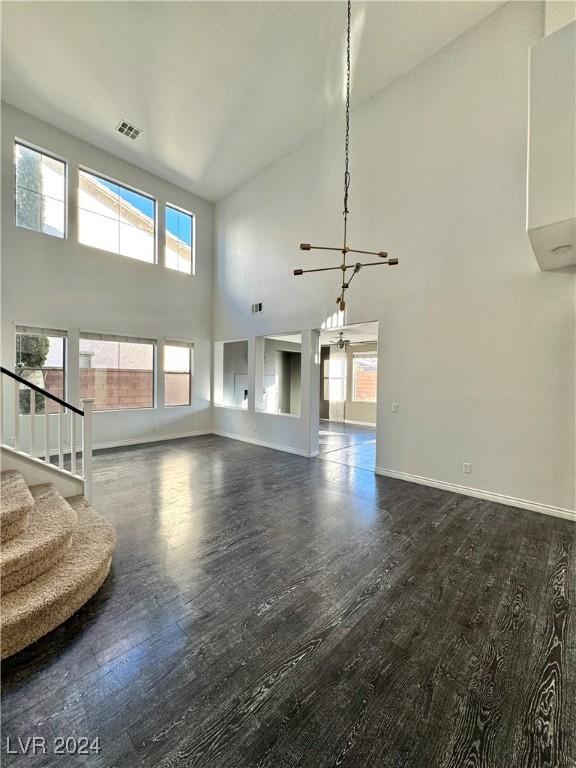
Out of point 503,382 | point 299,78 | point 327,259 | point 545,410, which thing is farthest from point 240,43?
point 545,410

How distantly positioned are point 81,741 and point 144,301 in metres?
6.92

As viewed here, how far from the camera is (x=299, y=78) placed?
4.61 metres

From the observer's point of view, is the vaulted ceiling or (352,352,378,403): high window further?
(352,352,378,403): high window

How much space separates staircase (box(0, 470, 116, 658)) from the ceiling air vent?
6.06m

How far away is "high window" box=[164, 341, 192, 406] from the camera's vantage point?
7.34m

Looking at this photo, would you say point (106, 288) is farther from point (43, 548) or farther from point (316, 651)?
point (316, 651)

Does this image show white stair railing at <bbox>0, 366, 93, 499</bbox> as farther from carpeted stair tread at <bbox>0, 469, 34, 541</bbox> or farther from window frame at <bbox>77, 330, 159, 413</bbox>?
window frame at <bbox>77, 330, 159, 413</bbox>

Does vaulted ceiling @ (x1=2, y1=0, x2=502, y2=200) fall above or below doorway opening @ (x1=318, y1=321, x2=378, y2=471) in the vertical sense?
above

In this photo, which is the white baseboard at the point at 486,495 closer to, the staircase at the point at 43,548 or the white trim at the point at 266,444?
the white trim at the point at 266,444

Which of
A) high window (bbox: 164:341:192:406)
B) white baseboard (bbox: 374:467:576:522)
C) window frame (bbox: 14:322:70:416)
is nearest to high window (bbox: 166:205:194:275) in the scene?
high window (bbox: 164:341:192:406)

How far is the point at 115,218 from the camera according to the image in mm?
6461

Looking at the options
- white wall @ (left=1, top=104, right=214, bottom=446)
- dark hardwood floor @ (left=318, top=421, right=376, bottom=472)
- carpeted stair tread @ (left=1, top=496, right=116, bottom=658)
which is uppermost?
white wall @ (left=1, top=104, right=214, bottom=446)

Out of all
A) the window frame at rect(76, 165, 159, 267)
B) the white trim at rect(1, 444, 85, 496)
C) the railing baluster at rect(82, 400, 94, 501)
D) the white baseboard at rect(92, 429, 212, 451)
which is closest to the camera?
the white trim at rect(1, 444, 85, 496)

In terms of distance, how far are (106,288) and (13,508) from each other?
17.6ft
